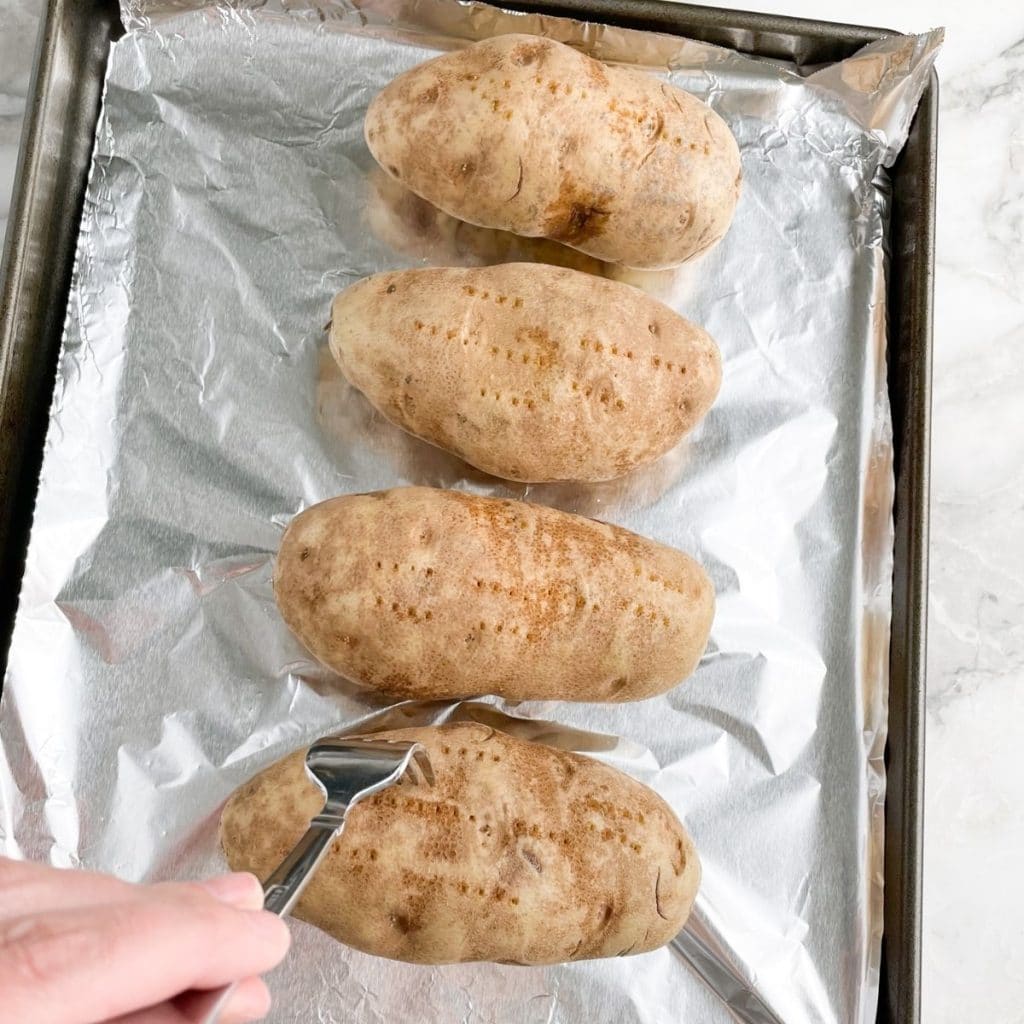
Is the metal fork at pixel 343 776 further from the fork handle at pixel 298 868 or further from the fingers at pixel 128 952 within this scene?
the fingers at pixel 128 952

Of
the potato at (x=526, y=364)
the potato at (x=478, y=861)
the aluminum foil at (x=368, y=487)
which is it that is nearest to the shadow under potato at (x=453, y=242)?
the aluminum foil at (x=368, y=487)

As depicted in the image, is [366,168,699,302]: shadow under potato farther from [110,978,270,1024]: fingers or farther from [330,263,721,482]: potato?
[110,978,270,1024]: fingers

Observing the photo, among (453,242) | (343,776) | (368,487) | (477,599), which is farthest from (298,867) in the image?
(453,242)

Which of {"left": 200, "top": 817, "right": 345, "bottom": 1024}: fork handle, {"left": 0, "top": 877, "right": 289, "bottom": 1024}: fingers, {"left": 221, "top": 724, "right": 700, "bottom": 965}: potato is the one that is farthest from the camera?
{"left": 221, "top": 724, "right": 700, "bottom": 965}: potato

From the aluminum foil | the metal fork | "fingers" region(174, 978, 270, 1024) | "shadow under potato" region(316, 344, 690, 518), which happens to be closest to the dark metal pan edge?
the aluminum foil

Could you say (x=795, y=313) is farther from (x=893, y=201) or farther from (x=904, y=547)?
(x=904, y=547)

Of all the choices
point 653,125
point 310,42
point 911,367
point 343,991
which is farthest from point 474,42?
point 343,991
